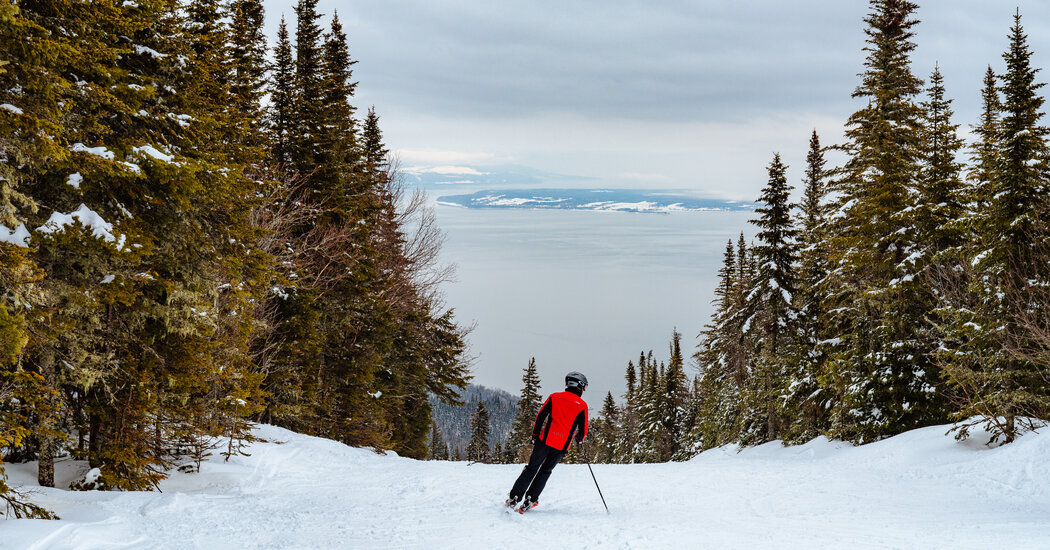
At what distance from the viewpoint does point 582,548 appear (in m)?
6.40

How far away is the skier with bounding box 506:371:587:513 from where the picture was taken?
26.5 feet

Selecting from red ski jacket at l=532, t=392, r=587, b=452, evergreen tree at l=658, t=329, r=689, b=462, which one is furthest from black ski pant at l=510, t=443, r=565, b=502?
evergreen tree at l=658, t=329, r=689, b=462

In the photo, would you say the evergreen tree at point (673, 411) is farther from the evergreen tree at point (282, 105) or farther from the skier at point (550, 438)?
the skier at point (550, 438)

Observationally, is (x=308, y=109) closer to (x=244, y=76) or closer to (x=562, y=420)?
(x=244, y=76)

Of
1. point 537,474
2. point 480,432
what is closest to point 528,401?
point 480,432

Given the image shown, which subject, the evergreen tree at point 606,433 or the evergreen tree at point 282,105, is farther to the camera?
the evergreen tree at point 606,433

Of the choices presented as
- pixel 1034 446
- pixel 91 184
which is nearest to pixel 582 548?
pixel 91 184

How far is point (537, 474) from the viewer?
817cm

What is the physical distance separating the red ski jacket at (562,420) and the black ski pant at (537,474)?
5.1 inches

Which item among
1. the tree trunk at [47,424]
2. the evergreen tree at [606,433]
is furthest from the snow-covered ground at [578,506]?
the evergreen tree at [606,433]

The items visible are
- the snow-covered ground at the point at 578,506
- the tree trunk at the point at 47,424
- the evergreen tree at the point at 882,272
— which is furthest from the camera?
the evergreen tree at the point at 882,272

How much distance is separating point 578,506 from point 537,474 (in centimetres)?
97

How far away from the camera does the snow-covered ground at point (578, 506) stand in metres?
6.45

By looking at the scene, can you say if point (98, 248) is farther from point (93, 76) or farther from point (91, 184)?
point (93, 76)
